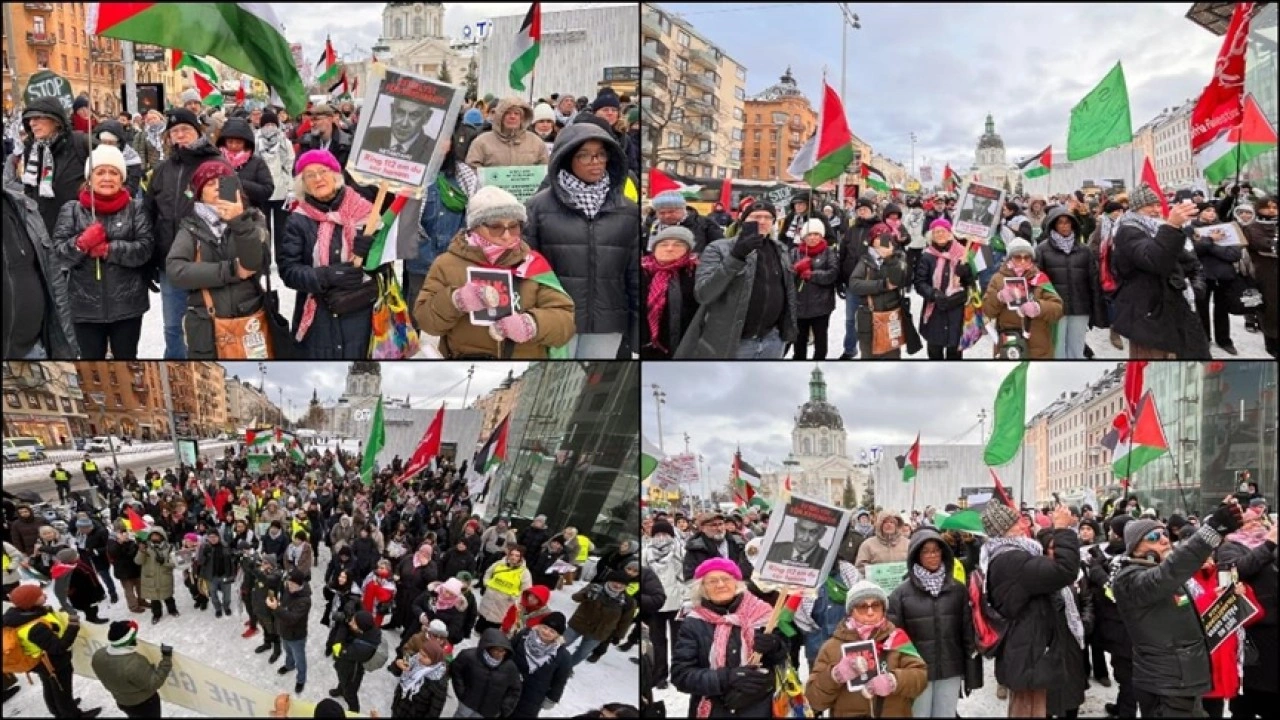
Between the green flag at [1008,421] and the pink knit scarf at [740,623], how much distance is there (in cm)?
164

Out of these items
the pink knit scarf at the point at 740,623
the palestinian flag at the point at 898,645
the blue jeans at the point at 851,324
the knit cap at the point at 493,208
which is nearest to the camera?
the knit cap at the point at 493,208

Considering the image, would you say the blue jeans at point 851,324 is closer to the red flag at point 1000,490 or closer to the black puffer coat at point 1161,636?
the red flag at point 1000,490

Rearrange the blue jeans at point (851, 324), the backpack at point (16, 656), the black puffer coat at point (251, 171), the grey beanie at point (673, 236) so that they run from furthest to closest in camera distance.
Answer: the blue jeans at point (851, 324)
the backpack at point (16, 656)
the black puffer coat at point (251, 171)
the grey beanie at point (673, 236)

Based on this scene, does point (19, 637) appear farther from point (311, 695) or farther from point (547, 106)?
point (547, 106)

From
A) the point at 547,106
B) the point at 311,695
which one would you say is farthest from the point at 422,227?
the point at 311,695

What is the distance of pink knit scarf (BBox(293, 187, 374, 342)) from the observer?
5113 mm

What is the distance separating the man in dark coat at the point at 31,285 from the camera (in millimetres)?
5559

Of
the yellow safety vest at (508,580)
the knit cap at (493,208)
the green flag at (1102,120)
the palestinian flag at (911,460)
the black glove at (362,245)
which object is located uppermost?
the green flag at (1102,120)

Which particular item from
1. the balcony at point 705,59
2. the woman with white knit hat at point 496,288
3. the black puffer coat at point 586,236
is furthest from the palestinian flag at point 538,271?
the balcony at point 705,59

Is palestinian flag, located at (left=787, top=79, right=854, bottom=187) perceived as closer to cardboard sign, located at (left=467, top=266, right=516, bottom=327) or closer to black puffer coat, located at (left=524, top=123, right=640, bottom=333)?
black puffer coat, located at (left=524, top=123, right=640, bottom=333)

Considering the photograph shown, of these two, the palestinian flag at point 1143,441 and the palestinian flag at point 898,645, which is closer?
the palestinian flag at point 898,645

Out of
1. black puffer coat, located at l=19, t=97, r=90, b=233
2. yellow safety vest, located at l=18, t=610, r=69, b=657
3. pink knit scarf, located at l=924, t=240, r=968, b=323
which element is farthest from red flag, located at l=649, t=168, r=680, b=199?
yellow safety vest, located at l=18, t=610, r=69, b=657

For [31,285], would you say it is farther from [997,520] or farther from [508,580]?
[997,520]

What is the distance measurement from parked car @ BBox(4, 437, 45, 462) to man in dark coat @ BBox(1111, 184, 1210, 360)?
6369 millimetres
